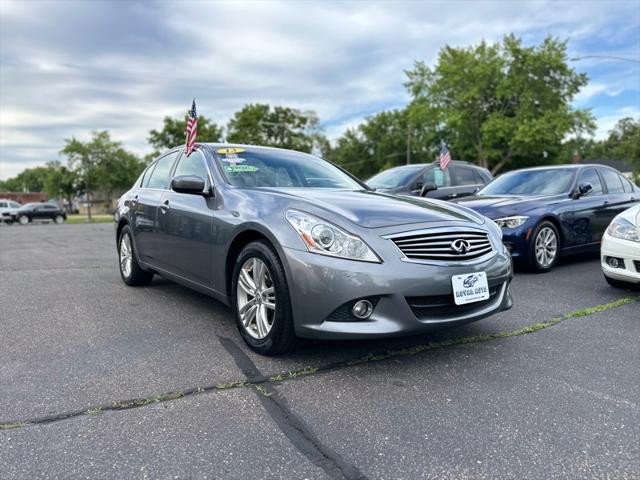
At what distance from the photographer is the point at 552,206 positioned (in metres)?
6.65

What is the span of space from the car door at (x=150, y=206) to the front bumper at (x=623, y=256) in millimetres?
4546

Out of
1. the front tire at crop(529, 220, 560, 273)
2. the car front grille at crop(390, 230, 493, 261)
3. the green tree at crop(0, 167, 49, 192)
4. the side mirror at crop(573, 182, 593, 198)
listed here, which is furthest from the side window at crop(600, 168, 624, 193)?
the green tree at crop(0, 167, 49, 192)

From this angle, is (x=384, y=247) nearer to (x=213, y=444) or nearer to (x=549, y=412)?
(x=549, y=412)

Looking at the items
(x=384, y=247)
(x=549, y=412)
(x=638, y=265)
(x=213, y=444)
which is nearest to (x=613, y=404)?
(x=549, y=412)

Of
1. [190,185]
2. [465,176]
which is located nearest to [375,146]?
[465,176]

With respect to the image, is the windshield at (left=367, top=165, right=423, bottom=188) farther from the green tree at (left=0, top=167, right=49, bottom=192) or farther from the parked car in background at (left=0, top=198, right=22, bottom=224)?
the green tree at (left=0, top=167, right=49, bottom=192)

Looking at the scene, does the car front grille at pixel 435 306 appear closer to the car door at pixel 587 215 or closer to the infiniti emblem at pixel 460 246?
the infiniti emblem at pixel 460 246

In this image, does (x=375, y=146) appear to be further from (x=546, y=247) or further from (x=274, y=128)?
(x=546, y=247)

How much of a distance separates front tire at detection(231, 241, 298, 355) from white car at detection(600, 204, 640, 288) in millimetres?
3688

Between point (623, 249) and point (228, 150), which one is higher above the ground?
point (228, 150)

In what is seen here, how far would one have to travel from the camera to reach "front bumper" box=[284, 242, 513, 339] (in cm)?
289

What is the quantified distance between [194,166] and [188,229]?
0.67m

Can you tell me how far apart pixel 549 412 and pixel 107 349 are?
2854mm

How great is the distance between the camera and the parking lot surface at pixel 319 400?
211cm
